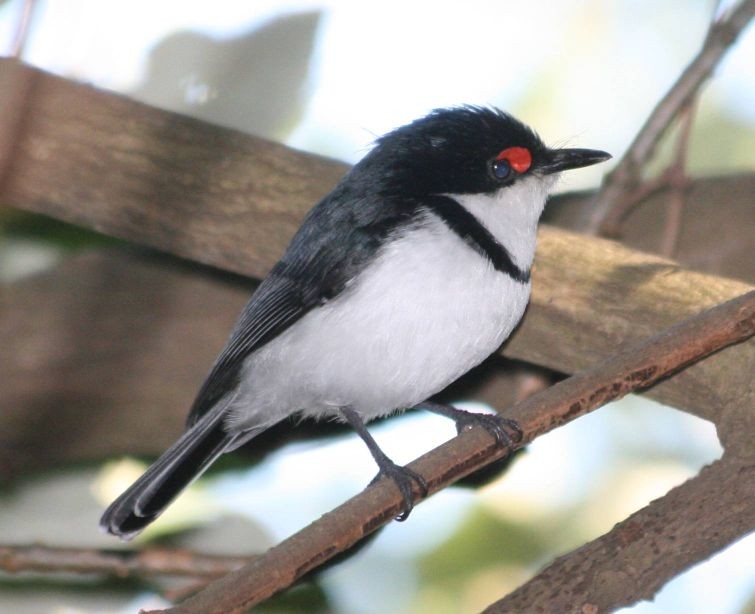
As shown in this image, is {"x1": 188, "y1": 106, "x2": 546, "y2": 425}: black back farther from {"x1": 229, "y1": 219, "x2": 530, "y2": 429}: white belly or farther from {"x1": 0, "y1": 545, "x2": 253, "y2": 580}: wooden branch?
{"x1": 0, "y1": 545, "x2": 253, "y2": 580}: wooden branch

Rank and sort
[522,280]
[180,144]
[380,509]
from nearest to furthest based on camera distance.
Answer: [380,509] < [522,280] < [180,144]

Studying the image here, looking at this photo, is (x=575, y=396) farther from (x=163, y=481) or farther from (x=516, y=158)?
(x=163, y=481)

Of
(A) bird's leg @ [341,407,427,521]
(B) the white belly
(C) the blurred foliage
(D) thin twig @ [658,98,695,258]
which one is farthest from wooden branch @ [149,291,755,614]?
(C) the blurred foliage

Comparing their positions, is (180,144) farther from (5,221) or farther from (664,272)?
(664,272)

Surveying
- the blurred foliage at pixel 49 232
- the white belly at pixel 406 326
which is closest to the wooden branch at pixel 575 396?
the white belly at pixel 406 326

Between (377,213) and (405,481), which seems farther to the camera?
(377,213)

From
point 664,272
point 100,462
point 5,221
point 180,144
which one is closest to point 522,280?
point 664,272

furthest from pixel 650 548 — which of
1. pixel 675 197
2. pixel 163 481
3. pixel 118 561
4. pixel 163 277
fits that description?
pixel 163 277
